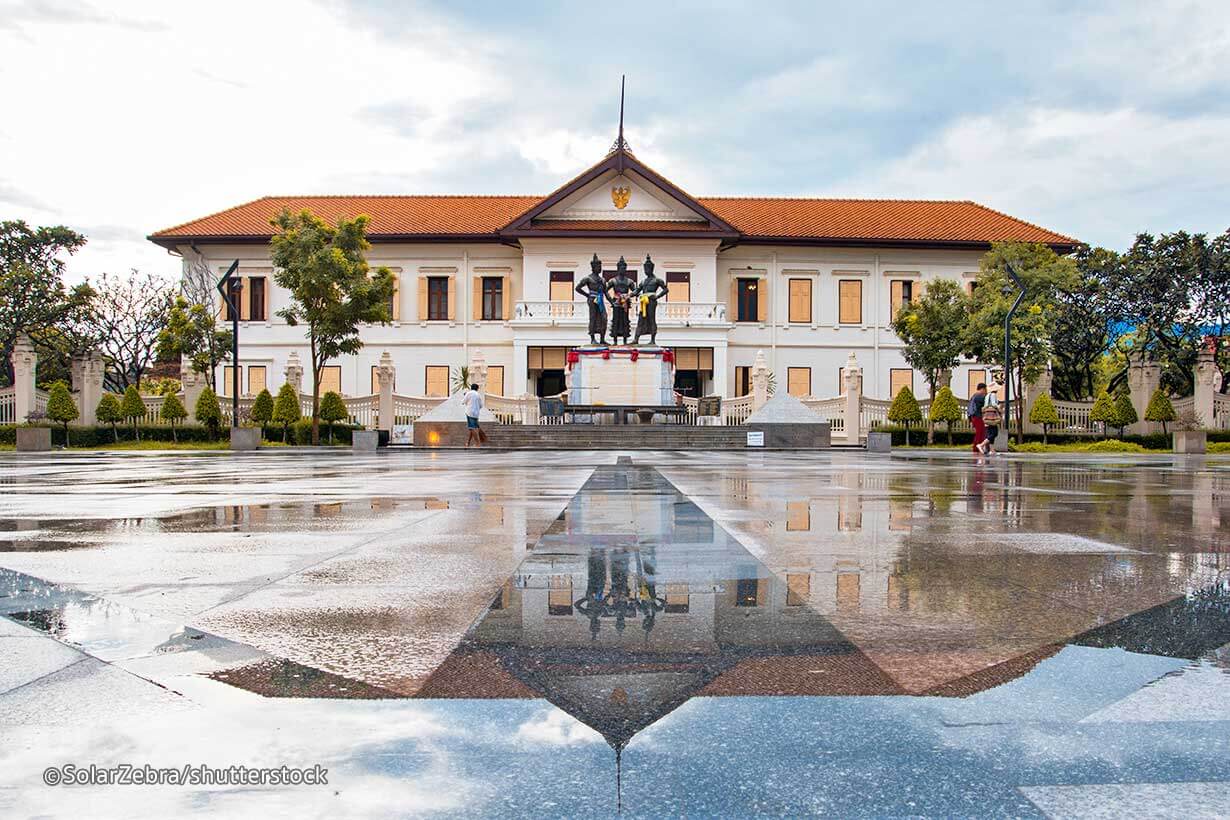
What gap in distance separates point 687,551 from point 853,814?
10.1 feet

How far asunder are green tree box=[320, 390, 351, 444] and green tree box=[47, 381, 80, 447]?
749cm

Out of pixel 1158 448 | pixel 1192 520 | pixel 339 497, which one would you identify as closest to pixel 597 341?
pixel 1158 448

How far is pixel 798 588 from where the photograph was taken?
3.72 m

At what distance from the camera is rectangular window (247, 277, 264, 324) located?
43.7 meters

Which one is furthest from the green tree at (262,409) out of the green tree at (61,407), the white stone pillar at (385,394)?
the green tree at (61,407)

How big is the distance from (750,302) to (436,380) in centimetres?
1523

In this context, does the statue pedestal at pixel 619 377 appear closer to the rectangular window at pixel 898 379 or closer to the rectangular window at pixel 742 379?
the rectangular window at pixel 742 379

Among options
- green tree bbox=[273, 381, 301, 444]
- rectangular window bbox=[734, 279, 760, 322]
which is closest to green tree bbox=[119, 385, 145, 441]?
green tree bbox=[273, 381, 301, 444]

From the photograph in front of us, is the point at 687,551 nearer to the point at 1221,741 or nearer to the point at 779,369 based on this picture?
the point at 1221,741

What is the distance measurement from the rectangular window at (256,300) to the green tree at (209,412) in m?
13.4

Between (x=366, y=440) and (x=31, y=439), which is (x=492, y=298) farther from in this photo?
(x=31, y=439)

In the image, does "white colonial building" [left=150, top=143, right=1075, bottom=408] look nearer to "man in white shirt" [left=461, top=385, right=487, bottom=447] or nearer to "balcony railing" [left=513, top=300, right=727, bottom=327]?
"balcony railing" [left=513, top=300, right=727, bottom=327]

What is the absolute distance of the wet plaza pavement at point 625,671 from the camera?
175 cm

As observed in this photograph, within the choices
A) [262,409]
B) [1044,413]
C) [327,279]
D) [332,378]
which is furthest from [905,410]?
[332,378]
